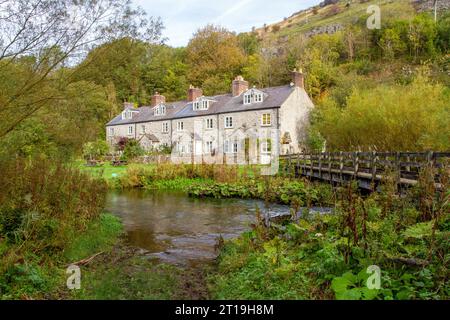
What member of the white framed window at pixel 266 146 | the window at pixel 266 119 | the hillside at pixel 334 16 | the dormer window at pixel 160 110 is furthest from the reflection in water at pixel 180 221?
the hillside at pixel 334 16

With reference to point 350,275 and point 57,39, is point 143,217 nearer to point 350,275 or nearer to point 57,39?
point 57,39

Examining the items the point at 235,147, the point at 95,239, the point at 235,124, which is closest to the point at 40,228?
the point at 95,239

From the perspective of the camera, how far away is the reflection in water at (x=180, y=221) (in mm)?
9328

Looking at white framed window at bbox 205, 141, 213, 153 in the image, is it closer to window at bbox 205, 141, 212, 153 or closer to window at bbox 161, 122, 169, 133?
window at bbox 205, 141, 212, 153

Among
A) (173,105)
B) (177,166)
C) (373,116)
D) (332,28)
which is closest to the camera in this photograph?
(373,116)

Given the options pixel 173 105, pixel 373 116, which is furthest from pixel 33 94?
pixel 173 105

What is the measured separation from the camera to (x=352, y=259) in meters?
5.68

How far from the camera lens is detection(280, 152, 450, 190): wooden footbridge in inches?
378

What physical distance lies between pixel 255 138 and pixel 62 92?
29.2 m

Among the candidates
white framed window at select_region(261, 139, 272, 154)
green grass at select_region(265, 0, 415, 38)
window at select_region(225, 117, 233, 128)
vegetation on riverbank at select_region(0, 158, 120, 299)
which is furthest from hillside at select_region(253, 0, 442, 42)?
vegetation on riverbank at select_region(0, 158, 120, 299)

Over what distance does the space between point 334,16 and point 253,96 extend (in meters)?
→ 75.1

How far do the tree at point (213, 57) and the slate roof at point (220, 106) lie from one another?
1161 centimetres

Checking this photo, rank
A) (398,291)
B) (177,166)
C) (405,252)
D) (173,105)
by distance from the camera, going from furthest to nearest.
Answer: (173,105)
(177,166)
(405,252)
(398,291)

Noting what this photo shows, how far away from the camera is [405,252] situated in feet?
19.4
